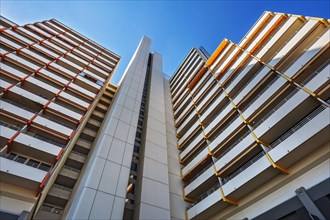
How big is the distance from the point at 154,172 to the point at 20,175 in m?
8.65

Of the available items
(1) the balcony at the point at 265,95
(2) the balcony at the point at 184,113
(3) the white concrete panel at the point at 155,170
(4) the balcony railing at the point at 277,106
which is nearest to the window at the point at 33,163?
(3) the white concrete panel at the point at 155,170

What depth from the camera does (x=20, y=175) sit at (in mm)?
12039

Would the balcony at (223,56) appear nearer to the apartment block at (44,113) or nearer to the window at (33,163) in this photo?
the apartment block at (44,113)

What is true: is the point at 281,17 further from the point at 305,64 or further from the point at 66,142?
the point at 66,142

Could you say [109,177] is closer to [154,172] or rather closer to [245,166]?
[154,172]

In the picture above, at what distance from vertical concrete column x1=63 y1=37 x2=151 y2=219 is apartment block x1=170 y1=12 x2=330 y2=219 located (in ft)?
17.8

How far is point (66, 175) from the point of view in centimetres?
1552

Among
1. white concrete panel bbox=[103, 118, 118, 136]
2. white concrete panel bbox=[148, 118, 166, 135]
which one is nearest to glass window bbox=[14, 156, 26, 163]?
white concrete panel bbox=[103, 118, 118, 136]

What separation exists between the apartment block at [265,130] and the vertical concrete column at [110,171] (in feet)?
17.8

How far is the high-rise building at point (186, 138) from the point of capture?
410 inches

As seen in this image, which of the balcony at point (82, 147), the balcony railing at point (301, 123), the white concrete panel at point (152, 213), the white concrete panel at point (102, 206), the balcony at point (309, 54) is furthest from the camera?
the balcony at point (82, 147)

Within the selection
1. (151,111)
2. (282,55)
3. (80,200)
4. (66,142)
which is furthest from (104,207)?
(282,55)

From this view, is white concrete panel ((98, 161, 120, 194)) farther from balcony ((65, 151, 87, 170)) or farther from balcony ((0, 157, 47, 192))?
balcony ((65, 151, 87, 170))

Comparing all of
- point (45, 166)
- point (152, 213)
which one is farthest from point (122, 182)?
point (45, 166)
